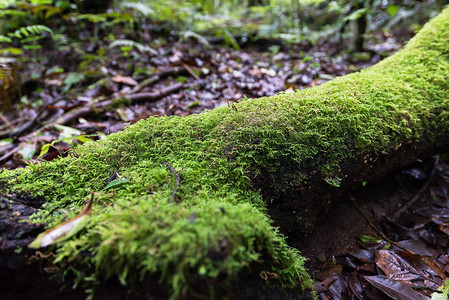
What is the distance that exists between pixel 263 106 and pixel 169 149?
31.3 inches

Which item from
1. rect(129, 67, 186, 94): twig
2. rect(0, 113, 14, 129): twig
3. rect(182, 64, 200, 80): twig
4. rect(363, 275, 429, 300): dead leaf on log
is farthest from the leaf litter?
rect(0, 113, 14, 129): twig

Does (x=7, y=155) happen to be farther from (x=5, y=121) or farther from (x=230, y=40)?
(x=230, y=40)

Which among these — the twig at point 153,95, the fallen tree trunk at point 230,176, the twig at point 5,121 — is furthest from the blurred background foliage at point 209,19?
the fallen tree trunk at point 230,176

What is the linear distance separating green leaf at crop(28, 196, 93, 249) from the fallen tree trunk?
30mm

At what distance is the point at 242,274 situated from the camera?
4.08 feet

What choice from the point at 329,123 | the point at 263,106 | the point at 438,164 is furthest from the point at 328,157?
the point at 438,164

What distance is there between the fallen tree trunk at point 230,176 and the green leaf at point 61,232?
0.03m

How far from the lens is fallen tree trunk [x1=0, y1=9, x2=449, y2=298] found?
1.06 m

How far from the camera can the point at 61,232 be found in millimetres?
1221

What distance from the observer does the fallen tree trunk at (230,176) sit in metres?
1.06

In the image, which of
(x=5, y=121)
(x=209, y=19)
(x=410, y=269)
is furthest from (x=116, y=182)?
(x=209, y=19)

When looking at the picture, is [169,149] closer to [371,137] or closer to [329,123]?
[329,123]

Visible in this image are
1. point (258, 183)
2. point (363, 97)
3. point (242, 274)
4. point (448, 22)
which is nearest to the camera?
point (242, 274)

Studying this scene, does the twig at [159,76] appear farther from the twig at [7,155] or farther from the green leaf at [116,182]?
the green leaf at [116,182]
